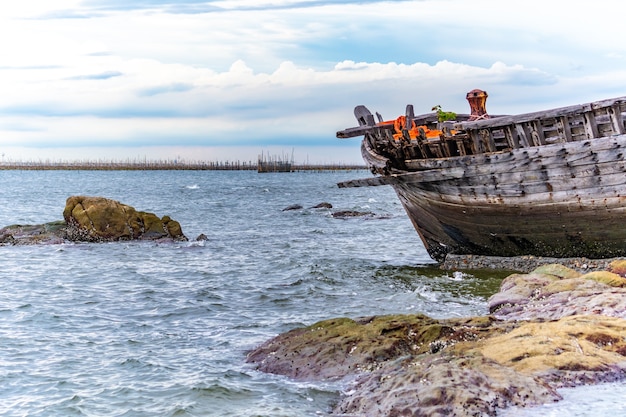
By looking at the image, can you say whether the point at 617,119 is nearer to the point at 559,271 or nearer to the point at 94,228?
the point at 559,271

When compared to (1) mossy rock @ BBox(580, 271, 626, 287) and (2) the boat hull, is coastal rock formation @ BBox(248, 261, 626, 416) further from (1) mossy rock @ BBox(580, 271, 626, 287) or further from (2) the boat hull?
(2) the boat hull

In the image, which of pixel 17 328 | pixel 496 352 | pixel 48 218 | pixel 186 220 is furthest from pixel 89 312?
pixel 48 218

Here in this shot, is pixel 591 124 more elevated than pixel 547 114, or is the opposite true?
pixel 547 114

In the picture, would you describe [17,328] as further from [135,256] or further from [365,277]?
[135,256]

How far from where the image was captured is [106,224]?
25516 millimetres

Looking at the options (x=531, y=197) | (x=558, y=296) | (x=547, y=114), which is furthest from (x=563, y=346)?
(x=547, y=114)

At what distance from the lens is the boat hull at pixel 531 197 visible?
42.9 ft

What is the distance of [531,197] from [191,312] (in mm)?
7006

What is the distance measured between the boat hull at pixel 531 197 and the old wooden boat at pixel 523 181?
0.02 meters

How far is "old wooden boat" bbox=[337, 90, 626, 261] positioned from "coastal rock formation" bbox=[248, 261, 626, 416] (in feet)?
9.27

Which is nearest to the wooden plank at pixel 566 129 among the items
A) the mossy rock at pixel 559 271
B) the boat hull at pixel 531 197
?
the boat hull at pixel 531 197

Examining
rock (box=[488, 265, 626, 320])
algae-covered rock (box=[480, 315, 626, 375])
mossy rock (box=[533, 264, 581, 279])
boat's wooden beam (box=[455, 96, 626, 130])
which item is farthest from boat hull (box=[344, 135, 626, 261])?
algae-covered rock (box=[480, 315, 626, 375])

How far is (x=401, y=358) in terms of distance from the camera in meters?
8.02

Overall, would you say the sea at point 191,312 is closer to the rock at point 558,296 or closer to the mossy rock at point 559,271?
the rock at point 558,296
